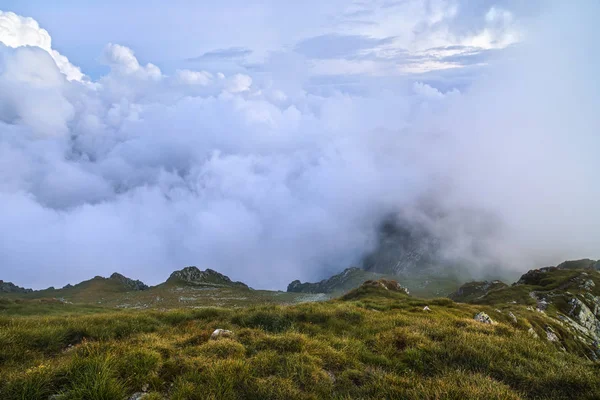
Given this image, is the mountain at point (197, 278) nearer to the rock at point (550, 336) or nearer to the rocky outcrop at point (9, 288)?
the rocky outcrop at point (9, 288)

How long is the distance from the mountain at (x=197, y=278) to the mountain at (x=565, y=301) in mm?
118884

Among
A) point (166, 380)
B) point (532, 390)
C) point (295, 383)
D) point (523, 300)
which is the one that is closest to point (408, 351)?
point (532, 390)

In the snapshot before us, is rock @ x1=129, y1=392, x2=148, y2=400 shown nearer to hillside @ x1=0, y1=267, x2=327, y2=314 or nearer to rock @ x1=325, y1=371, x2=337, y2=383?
rock @ x1=325, y1=371, x2=337, y2=383

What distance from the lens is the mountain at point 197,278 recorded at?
143625 millimetres

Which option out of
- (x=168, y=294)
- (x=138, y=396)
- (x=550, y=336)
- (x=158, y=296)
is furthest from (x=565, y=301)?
(x=168, y=294)

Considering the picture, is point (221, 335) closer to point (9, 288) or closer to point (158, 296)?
point (158, 296)

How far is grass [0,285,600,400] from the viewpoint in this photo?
7.84 metres

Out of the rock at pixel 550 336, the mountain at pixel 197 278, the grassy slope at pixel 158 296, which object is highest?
the mountain at pixel 197 278

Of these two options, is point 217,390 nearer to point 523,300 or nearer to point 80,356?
point 80,356

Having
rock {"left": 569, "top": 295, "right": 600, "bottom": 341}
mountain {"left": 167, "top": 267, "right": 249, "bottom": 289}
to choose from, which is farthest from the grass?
mountain {"left": 167, "top": 267, "right": 249, "bottom": 289}

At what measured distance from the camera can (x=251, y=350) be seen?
1095 cm

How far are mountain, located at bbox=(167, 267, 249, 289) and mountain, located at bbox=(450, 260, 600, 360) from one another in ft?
390

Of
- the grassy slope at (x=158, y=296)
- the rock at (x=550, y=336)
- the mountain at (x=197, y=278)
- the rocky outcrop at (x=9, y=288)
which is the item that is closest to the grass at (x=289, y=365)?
the rock at (x=550, y=336)

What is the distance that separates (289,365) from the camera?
943 centimetres
